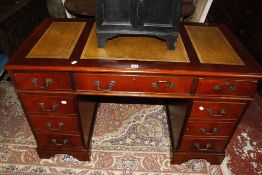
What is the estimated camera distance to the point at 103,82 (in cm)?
144

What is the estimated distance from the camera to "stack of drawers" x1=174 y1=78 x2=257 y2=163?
1424 mm

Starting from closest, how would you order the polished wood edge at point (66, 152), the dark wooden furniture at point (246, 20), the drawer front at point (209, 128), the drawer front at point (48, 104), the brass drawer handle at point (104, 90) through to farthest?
the brass drawer handle at point (104, 90), the drawer front at point (48, 104), the drawer front at point (209, 128), the polished wood edge at point (66, 152), the dark wooden furniture at point (246, 20)

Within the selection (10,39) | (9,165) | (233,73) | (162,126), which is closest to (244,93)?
(233,73)

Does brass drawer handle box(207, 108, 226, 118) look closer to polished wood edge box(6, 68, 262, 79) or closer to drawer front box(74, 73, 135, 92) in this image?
polished wood edge box(6, 68, 262, 79)

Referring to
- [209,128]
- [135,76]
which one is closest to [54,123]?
[135,76]

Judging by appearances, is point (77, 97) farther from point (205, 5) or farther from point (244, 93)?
point (205, 5)

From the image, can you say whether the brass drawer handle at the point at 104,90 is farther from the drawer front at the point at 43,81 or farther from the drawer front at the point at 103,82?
the drawer front at the point at 43,81

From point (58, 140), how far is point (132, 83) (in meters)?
0.89

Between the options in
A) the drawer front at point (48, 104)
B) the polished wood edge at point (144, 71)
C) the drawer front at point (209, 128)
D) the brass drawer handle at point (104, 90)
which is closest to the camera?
the polished wood edge at point (144, 71)

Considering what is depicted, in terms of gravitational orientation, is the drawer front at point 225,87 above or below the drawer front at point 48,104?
above

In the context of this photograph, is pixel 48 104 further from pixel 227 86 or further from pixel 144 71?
pixel 227 86

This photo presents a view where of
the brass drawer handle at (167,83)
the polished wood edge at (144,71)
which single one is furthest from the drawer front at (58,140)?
the brass drawer handle at (167,83)

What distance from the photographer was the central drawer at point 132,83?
4.62 feet

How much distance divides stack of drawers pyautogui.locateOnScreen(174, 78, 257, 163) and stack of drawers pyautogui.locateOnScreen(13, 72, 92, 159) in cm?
88
